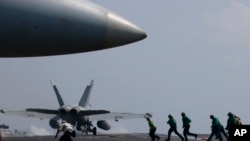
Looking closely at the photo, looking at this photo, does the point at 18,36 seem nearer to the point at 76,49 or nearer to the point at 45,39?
the point at 45,39

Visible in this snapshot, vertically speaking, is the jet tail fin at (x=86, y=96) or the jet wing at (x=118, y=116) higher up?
the jet tail fin at (x=86, y=96)

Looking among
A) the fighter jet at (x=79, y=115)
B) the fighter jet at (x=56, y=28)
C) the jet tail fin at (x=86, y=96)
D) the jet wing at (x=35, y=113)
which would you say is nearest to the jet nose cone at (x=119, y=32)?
the fighter jet at (x=56, y=28)

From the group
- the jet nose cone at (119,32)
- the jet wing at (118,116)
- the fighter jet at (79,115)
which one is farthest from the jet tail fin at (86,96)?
the jet nose cone at (119,32)

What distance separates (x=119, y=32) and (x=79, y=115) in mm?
60378

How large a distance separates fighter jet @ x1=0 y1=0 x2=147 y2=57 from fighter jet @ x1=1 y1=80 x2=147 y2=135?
192ft

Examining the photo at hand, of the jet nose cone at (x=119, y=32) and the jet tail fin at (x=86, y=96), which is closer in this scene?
the jet nose cone at (x=119, y=32)

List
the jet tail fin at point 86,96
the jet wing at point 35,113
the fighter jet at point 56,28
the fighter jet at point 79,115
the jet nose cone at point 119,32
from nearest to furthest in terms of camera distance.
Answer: the fighter jet at point 56,28 < the jet nose cone at point 119,32 < the fighter jet at point 79,115 < the jet wing at point 35,113 < the jet tail fin at point 86,96

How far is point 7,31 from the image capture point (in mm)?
11453

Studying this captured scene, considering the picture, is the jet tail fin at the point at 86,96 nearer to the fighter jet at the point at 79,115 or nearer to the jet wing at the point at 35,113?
the fighter jet at the point at 79,115

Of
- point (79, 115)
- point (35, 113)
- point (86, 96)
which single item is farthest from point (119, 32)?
point (86, 96)

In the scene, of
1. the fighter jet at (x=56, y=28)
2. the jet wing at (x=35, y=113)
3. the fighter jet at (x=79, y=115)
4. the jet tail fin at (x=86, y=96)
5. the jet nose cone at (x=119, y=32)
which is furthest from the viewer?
the jet tail fin at (x=86, y=96)

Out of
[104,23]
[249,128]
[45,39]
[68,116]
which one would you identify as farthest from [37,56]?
[68,116]

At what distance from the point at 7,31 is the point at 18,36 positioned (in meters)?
0.27

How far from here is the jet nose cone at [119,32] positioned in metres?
12.3
